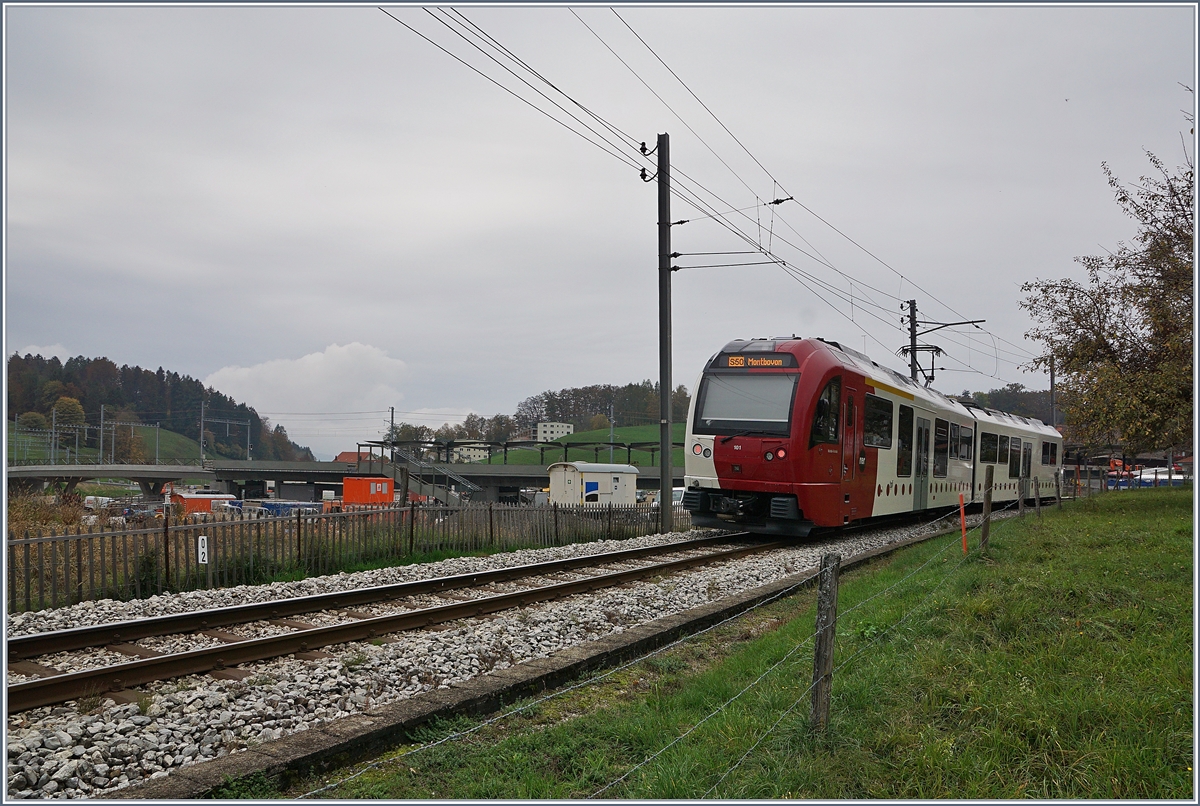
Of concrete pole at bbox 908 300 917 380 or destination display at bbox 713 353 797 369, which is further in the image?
concrete pole at bbox 908 300 917 380

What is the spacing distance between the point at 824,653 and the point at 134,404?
11934cm

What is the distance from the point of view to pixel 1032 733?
454 centimetres

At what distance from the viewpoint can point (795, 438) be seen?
15.5 m

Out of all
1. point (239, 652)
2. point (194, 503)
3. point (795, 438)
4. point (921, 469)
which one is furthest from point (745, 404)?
point (194, 503)

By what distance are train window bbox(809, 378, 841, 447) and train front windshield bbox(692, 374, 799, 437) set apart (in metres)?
0.51

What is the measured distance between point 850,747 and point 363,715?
9.81 feet

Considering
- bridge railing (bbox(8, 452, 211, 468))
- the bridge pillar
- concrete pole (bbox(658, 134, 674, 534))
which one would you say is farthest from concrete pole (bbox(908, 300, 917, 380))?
the bridge pillar

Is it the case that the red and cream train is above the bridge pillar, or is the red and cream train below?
above

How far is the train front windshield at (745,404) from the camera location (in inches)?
622

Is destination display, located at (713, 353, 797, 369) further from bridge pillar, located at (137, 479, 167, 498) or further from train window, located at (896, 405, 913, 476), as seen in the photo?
bridge pillar, located at (137, 479, 167, 498)

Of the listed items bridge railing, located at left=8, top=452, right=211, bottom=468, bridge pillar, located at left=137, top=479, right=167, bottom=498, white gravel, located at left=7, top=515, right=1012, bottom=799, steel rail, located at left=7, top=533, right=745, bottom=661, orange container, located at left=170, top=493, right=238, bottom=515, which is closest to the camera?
white gravel, located at left=7, top=515, right=1012, bottom=799

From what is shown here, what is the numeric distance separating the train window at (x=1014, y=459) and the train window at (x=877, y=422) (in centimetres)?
1228

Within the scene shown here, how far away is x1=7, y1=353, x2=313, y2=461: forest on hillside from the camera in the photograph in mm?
81625

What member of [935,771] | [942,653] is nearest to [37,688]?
[935,771]
